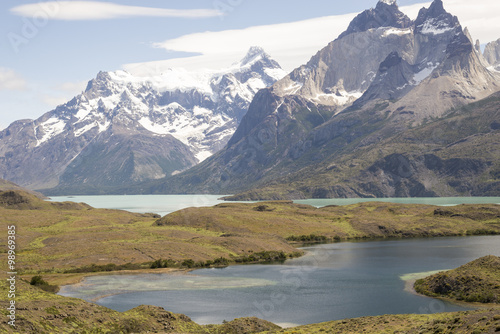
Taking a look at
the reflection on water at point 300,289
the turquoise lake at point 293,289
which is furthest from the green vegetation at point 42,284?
the reflection on water at point 300,289

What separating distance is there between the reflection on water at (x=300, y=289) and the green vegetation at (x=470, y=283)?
15.0 ft

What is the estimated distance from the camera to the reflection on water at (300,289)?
93375 millimetres

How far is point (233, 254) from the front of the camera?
167m

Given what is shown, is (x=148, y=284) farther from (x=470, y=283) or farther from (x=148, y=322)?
(x=470, y=283)

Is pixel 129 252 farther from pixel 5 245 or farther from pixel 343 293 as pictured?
pixel 343 293

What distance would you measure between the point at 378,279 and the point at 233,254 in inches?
2110

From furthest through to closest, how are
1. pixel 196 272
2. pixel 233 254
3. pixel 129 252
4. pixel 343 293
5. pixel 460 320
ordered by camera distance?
1. pixel 233 254
2. pixel 129 252
3. pixel 196 272
4. pixel 343 293
5. pixel 460 320

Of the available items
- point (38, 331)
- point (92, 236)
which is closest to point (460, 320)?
point (38, 331)

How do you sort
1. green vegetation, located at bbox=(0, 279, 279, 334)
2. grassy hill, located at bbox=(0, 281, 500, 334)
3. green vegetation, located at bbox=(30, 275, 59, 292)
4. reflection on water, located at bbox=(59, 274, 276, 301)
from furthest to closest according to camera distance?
reflection on water, located at bbox=(59, 274, 276, 301) → green vegetation, located at bbox=(30, 275, 59, 292) → green vegetation, located at bbox=(0, 279, 279, 334) → grassy hill, located at bbox=(0, 281, 500, 334)

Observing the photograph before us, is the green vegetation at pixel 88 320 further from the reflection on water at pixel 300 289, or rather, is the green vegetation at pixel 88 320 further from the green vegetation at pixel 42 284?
the green vegetation at pixel 42 284

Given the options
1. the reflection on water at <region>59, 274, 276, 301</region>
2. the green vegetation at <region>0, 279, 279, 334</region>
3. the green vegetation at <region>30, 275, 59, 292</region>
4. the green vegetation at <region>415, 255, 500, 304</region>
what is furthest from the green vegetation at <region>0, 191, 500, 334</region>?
the reflection on water at <region>59, 274, 276, 301</region>

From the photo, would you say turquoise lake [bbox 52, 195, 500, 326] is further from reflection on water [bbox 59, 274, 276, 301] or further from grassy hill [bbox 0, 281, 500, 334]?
grassy hill [bbox 0, 281, 500, 334]

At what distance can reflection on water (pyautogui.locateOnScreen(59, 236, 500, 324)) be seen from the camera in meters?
93.4

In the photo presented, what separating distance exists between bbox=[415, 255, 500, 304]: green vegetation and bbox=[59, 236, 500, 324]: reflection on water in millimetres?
4558
